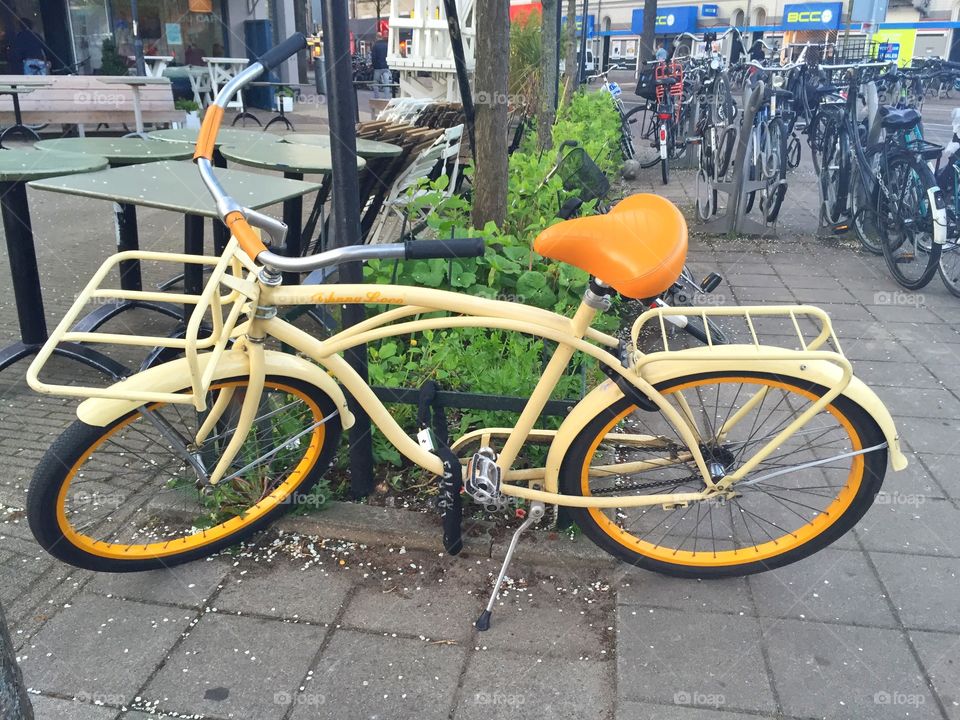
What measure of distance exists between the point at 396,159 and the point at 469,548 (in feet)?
9.81

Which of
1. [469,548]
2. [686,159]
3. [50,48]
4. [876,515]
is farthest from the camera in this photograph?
[50,48]

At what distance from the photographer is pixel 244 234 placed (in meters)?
2.14

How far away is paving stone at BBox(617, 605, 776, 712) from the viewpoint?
7.39 ft

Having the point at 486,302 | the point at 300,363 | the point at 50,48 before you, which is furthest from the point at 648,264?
the point at 50,48

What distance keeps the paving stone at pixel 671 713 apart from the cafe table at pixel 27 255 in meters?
2.66

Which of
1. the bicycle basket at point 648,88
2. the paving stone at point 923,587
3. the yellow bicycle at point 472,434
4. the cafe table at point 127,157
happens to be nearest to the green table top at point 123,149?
the cafe table at point 127,157

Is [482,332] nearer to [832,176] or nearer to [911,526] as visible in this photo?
[911,526]

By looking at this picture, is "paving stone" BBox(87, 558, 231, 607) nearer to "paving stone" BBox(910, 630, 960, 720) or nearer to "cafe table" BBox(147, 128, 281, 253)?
"paving stone" BBox(910, 630, 960, 720)

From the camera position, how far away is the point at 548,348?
2941mm

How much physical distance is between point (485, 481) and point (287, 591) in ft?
2.48

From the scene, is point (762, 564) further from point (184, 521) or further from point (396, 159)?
point (396, 159)

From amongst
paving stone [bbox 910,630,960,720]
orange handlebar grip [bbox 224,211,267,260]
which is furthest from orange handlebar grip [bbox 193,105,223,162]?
paving stone [bbox 910,630,960,720]

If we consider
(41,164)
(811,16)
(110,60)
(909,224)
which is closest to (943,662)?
(41,164)

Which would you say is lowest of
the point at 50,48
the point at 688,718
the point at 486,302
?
the point at 688,718
